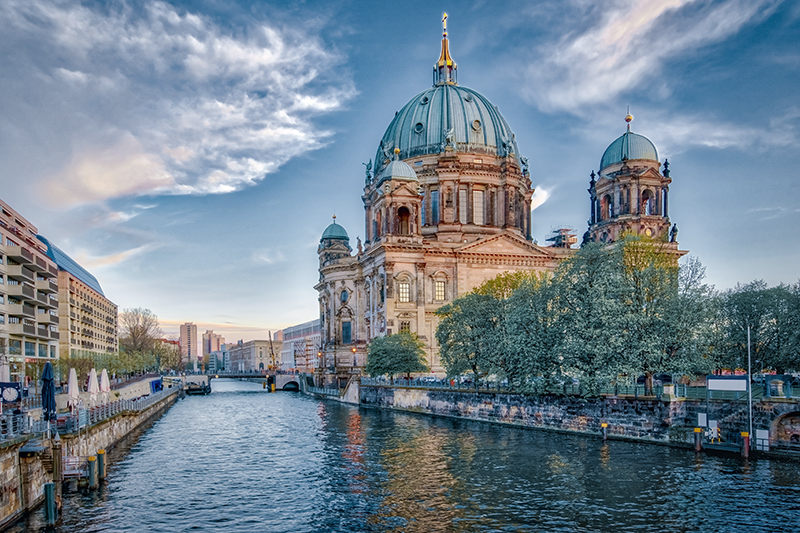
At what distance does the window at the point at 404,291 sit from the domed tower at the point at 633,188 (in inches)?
1125

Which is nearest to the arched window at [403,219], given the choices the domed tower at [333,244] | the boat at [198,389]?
the domed tower at [333,244]

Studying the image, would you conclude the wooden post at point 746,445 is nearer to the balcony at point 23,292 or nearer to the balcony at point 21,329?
the balcony at point 21,329

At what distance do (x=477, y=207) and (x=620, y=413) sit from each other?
7048 cm

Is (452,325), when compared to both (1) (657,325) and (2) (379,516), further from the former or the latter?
(2) (379,516)

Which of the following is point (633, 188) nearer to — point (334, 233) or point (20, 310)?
point (334, 233)

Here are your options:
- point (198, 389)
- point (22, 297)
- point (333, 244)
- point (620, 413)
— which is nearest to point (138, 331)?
point (198, 389)

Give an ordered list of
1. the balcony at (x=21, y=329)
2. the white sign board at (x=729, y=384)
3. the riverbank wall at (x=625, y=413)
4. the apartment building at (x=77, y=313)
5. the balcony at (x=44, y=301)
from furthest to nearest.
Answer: the apartment building at (x=77, y=313) < the balcony at (x=44, y=301) < the balcony at (x=21, y=329) < the white sign board at (x=729, y=384) < the riverbank wall at (x=625, y=413)

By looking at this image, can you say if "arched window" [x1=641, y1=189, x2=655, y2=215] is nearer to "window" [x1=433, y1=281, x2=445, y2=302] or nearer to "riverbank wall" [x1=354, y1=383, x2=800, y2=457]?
"window" [x1=433, y1=281, x2=445, y2=302]

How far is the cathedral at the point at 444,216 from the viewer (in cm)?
9794

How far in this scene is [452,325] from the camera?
238 feet

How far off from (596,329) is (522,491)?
2044 cm

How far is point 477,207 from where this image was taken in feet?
380

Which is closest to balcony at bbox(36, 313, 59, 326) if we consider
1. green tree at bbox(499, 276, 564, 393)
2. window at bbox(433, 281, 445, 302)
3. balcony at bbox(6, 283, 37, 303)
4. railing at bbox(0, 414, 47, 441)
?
balcony at bbox(6, 283, 37, 303)

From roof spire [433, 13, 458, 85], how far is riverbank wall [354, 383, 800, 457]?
79485 millimetres
